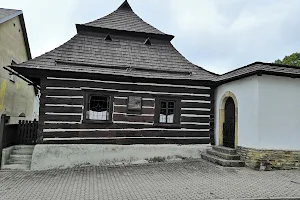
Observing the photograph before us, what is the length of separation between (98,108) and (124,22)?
475 centimetres

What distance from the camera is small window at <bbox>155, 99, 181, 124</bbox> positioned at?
9625 millimetres

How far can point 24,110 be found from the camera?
14125mm

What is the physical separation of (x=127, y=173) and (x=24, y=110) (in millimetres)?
9609

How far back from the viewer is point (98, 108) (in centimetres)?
905

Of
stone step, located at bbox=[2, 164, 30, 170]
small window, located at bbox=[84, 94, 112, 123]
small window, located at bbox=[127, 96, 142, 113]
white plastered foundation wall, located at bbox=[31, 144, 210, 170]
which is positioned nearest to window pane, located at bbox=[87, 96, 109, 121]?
small window, located at bbox=[84, 94, 112, 123]

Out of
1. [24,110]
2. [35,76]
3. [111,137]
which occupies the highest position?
[35,76]

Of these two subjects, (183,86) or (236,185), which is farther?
(183,86)

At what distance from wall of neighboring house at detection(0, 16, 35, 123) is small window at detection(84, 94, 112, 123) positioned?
5.00 m

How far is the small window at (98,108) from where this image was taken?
8859mm

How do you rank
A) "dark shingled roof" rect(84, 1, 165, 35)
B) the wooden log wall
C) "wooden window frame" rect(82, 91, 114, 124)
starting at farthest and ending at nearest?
1. "dark shingled roof" rect(84, 1, 165, 35)
2. "wooden window frame" rect(82, 91, 114, 124)
3. the wooden log wall

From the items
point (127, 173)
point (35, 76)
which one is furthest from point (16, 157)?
point (127, 173)

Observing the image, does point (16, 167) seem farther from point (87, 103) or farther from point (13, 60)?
point (13, 60)

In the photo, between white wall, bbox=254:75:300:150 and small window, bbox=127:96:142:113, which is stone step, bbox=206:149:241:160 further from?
small window, bbox=127:96:142:113

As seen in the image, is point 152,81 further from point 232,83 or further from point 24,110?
point 24,110
